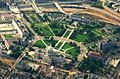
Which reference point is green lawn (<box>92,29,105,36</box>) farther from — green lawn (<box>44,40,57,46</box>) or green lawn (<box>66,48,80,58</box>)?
green lawn (<box>44,40,57,46</box>)

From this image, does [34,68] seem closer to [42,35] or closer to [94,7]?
[42,35]

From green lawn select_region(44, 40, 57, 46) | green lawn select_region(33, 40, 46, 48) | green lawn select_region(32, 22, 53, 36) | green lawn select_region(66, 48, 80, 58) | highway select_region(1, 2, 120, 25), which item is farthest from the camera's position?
highway select_region(1, 2, 120, 25)

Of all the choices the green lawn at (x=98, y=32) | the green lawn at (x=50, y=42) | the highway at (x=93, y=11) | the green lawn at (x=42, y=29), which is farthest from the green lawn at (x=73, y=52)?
the highway at (x=93, y=11)

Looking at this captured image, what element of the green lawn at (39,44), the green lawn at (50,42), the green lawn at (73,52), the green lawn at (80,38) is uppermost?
the green lawn at (39,44)

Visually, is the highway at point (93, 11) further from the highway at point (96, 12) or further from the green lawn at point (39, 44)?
the green lawn at point (39, 44)

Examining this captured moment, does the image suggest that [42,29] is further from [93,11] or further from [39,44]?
[93,11]

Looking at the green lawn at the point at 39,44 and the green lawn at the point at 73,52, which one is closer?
the green lawn at the point at 73,52

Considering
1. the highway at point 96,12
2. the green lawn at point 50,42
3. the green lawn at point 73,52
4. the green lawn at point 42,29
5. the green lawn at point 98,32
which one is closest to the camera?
the green lawn at point 73,52

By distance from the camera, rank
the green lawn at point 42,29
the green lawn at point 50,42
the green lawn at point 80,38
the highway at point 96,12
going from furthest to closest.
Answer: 1. the highway at point 96,12
2. the green lawn at point 42,29
3. the green lawn at point 80,38
4. the green lawn at point 50,42

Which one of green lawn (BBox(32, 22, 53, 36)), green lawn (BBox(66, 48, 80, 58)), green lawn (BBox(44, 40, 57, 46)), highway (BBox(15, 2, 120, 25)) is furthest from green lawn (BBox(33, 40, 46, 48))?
highway (BBox(15, 2, 120, 25))

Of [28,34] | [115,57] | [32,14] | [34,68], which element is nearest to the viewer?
[34,68]

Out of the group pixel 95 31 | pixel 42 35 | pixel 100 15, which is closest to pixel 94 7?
pixel 100 15
